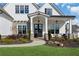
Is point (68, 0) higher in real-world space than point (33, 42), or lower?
higher

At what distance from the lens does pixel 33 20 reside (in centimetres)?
2100

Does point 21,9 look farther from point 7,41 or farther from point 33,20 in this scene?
point 7,41

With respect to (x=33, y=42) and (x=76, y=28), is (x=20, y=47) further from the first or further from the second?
(x=76, y=28)

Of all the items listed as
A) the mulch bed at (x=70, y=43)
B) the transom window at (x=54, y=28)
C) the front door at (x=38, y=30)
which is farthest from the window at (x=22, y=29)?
the mulch bed at (x=70, y=43)

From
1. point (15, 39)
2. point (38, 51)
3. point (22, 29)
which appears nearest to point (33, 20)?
point (22, 29)

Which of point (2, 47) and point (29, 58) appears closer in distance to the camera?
point (29, 58)

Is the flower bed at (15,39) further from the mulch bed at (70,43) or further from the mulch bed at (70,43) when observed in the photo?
the mulch bed at (70,43)

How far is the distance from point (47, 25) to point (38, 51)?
5.41 ft

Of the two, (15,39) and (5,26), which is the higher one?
(5,26)

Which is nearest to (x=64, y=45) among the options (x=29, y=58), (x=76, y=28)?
(x=76, y=28)

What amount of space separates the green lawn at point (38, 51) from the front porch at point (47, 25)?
2.44 feet

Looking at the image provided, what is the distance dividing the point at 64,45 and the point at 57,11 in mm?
1640

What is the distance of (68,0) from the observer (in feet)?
65.5

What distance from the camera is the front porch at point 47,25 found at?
20.8m
